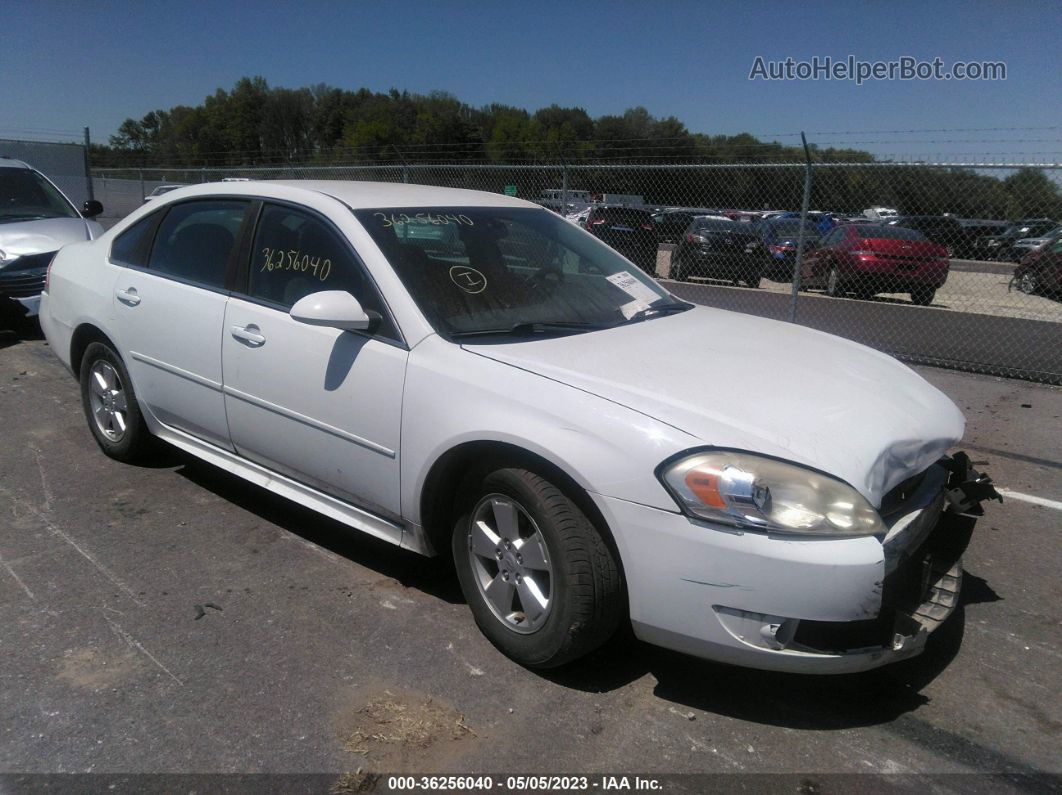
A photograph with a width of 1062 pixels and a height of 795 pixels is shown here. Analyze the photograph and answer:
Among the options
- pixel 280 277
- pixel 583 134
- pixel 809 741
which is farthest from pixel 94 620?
pixel 583 134

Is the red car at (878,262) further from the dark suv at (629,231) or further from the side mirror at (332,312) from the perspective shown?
the side mirror at (332,312)

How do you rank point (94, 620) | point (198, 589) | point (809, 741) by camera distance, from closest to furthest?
point (809, 741) < point (94, 620) < point (198, 589)

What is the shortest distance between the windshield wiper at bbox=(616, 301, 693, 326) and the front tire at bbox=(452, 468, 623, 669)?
1.08 m

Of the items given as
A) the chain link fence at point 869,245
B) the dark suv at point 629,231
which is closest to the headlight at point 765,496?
the chain link fence at point 869,245

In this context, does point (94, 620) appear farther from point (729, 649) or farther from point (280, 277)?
point (729, 649)

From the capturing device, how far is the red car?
35.5 feet

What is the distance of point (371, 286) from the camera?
3410mm

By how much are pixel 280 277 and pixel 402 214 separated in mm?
609

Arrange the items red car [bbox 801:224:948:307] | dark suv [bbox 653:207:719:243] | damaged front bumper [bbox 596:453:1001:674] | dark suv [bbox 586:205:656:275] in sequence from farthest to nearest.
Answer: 1. dark suv [bbox 586:205:656:275]
2. dark suv [bbox 653:207:719:243]
3. red car [bbox 801:224:948:307]
4. damaged front bumper [bbox 596:453:1001:674]

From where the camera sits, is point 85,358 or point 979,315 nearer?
point 85,358

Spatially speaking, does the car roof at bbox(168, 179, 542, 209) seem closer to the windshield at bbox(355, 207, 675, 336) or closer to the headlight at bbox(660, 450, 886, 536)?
the windshield at bbox(355, 207, 675, 336)

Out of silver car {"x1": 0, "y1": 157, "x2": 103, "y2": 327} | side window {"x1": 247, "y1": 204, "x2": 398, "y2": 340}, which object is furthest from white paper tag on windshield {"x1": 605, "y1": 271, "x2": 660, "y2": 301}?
silver car {"x1": 0, "y1": 157, "x2": 103, "y2": 327}

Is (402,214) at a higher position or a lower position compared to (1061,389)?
higher

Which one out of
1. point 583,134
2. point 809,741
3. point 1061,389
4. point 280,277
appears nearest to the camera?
point 809,741
